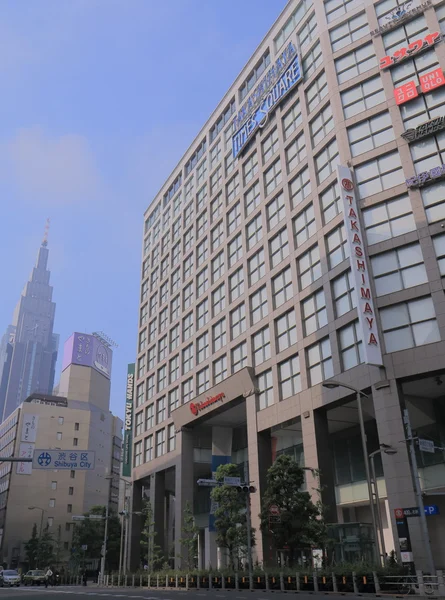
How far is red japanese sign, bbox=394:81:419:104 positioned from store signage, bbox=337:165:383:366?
251 inches

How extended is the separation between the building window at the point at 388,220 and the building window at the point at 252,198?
654 inches

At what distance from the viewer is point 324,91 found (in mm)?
47062

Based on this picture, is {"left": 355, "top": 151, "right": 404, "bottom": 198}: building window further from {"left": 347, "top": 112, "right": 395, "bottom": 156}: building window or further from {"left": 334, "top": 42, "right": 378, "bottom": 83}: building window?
{"left": 334, "top": 42, "right": 378, "bottom": 83}: building window

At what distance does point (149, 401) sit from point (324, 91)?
42828 mm

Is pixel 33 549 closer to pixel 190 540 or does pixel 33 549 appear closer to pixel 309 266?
pixel 190 540

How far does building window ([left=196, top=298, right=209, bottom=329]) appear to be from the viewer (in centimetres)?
6091

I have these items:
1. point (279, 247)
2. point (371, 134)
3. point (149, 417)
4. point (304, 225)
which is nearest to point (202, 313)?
point (279, 247)

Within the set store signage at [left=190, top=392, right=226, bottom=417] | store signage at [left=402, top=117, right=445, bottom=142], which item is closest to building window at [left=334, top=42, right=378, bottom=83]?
store signage at [left=402, top=117, right=445, bottom=142]

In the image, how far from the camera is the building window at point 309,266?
43.5 metres

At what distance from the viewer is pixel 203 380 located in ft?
193

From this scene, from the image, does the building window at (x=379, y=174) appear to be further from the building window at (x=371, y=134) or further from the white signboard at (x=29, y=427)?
the white signboard at (x=29, y=427)

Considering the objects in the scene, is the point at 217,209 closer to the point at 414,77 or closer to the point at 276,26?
the point at 276,26

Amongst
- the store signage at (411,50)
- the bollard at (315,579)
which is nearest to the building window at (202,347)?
the store signage at (411,50)

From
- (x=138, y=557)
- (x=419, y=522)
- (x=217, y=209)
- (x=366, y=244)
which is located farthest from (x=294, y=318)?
(x=138, y=557)
